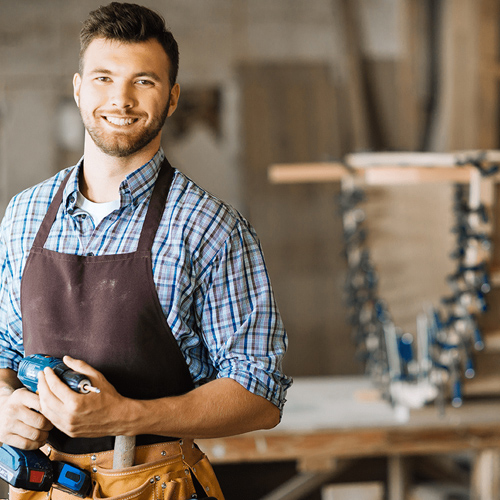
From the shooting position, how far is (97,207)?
1.49 meters

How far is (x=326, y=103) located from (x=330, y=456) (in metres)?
3.19

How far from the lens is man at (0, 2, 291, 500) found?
1381 millimetres

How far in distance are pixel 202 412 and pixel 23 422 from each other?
1.20 feet

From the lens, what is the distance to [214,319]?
4.68 feet

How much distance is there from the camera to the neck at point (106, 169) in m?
1.48

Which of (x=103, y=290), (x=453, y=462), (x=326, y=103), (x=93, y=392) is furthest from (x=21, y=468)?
(x=326, y=103)

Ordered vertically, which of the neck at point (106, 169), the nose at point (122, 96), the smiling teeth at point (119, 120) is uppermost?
the nose at point (122, 96)

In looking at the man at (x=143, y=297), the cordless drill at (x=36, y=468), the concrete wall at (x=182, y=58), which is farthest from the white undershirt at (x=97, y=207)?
the concrete wall at (x=182, y=58)

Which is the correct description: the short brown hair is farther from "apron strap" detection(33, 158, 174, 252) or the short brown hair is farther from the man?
"apron strap" detection(33, 158, 174, 252)

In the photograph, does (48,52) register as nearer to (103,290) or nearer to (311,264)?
(311,264)

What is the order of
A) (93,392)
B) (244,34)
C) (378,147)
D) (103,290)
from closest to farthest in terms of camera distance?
(93,392)
(103,290)
(378,147)
(244,34)

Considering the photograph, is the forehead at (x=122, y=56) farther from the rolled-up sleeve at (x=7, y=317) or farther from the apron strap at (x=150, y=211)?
the rolled-up sleeve at (x=7, y=317)

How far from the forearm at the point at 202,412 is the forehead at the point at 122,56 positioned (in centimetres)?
68

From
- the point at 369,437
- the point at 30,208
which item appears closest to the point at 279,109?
the point at 369,437
